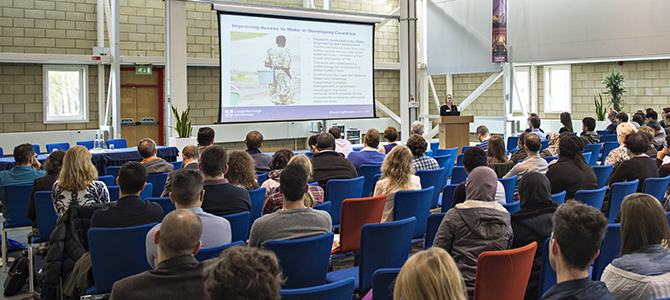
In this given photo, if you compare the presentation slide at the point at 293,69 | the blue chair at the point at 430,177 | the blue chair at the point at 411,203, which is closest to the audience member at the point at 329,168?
the blue chair at the point at 430,177

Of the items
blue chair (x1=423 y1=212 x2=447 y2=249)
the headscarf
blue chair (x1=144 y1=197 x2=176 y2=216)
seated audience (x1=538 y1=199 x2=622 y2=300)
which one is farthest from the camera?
blue chair (x1=144 y1=197 x2=176 y2=216)

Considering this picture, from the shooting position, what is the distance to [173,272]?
191 cm

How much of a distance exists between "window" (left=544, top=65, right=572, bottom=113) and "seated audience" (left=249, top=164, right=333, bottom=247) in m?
13.4

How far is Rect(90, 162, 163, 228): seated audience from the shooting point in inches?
118

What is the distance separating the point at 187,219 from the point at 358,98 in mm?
9543

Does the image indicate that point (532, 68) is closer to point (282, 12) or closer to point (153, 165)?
point (282, 12)

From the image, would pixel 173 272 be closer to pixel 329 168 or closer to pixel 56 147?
pixel 329 168

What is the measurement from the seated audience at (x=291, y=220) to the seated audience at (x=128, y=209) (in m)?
0.73

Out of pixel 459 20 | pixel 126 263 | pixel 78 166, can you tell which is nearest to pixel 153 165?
pixel 78 166

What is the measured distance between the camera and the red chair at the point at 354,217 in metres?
3.52

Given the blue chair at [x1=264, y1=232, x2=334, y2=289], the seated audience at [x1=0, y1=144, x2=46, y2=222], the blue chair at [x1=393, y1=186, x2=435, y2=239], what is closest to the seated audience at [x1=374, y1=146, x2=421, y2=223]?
the blue chair at [x1=393, y1=186, x2=435, y2=239]

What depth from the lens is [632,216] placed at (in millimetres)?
2078

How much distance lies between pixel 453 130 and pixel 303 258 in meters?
7.88

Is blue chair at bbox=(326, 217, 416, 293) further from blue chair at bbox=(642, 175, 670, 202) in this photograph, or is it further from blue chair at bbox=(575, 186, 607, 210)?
blue chair at bbox=(642, 175, 670, 202)
